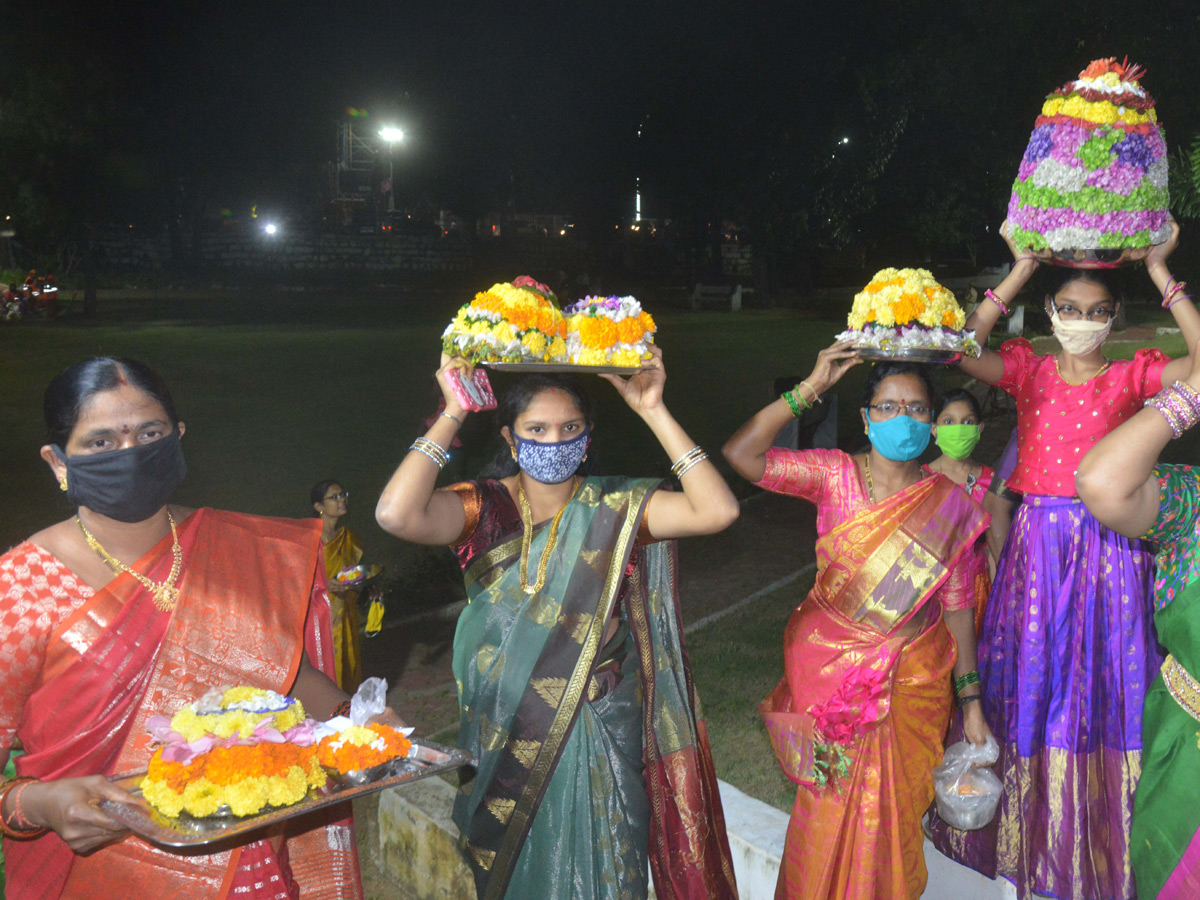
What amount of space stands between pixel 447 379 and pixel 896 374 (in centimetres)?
165

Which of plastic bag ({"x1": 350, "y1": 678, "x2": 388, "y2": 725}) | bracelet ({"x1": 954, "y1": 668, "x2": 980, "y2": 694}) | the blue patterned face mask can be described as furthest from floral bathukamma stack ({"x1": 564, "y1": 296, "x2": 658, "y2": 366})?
bracelet ({"x1": 954, "y1": 668, "x2": 980, "y2": 694})

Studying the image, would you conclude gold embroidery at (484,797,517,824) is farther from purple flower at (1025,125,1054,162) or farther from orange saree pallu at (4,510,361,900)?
purple flower at (1025,125,1054,162)

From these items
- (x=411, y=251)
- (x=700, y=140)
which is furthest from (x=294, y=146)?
(x=700, y=140)

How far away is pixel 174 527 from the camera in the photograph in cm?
277

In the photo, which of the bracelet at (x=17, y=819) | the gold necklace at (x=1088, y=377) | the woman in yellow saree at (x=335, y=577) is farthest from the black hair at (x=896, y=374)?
the woman in yellow saree at (x=335, y=577)

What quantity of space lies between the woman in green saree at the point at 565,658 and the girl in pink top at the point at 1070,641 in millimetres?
1385

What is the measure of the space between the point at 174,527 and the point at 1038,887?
338cm

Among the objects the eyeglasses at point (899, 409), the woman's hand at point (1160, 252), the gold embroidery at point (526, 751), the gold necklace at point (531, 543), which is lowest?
the gold embroidery at point (526, 751)

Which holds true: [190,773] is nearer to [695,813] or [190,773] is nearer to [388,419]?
[695,813]

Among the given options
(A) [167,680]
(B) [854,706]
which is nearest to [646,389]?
(B) [854,706]

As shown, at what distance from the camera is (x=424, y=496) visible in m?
2.91

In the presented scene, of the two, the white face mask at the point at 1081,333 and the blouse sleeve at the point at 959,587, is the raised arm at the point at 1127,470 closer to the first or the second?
the blouse sleeve at the point at 959,587

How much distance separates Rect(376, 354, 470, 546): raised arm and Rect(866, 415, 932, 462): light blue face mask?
1.51 meters

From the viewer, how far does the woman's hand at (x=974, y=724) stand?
362cm
